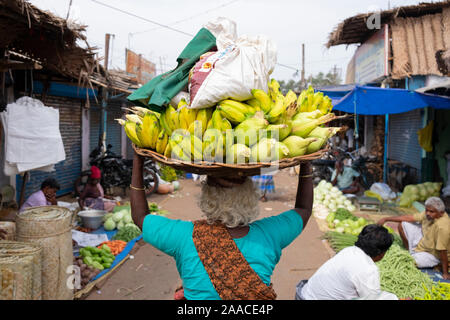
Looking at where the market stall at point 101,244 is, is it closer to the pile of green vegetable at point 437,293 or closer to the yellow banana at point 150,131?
the yellow banana at point 150,131

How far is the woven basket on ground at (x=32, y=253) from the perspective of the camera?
2.79m

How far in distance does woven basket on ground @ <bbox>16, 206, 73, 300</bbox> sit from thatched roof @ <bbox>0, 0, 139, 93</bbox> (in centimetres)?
204

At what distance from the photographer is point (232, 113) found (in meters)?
1.49

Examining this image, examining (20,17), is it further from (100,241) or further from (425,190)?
(425,190)

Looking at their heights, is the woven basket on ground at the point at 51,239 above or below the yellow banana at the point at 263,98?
below

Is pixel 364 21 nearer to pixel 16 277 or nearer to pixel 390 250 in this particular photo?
pixel 390 250

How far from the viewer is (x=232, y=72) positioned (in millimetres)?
1464

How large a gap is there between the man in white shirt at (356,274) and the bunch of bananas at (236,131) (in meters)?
1.54

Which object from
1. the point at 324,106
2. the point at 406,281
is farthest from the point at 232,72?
the point at 406,281

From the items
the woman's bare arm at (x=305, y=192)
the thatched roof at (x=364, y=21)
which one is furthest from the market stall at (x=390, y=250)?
the thatched roof at (x=364, y=21)

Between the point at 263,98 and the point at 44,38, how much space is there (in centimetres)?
421

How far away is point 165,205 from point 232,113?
739 cm
